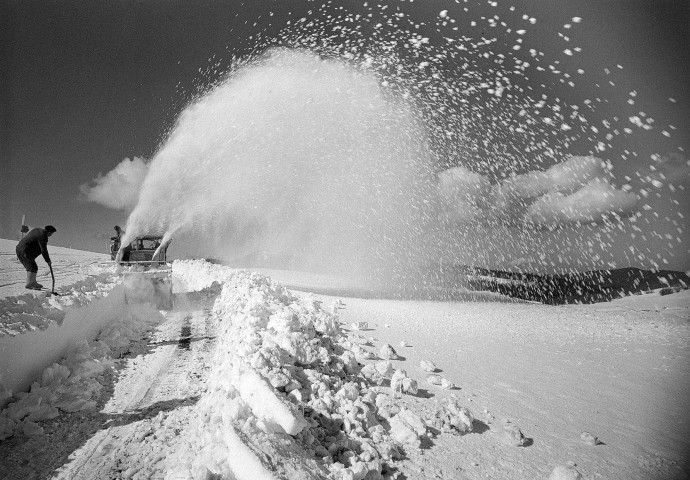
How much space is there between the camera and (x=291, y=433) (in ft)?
11.5

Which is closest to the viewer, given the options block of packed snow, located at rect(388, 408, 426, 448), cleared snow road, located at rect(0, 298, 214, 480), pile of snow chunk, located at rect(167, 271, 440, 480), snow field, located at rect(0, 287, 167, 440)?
pile of snow chunk, located at rect(167, 271, 440, 480)

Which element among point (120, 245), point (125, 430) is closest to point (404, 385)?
point (125, 430)

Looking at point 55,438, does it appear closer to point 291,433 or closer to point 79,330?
point 291,433

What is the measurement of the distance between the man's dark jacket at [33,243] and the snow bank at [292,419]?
24.5 ft

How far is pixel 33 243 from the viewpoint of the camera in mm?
9453

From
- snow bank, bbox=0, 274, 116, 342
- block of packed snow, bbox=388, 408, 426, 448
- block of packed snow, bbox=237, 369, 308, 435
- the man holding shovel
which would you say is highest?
the man holding shovel

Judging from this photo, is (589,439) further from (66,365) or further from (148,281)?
(148,281)

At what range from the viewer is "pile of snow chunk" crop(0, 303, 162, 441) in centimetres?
428

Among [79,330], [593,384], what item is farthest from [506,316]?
[79,330]

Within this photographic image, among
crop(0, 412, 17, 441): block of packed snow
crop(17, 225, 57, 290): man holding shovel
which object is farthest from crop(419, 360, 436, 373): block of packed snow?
crop(17, 225, 57, 290): man holding shovel

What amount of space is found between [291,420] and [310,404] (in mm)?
772

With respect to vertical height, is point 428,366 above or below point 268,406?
below

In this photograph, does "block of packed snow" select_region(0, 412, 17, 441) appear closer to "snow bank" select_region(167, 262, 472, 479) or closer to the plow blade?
"snow bank" select_region(167, 262, 472, 479)

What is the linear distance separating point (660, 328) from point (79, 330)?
19.5 metres
